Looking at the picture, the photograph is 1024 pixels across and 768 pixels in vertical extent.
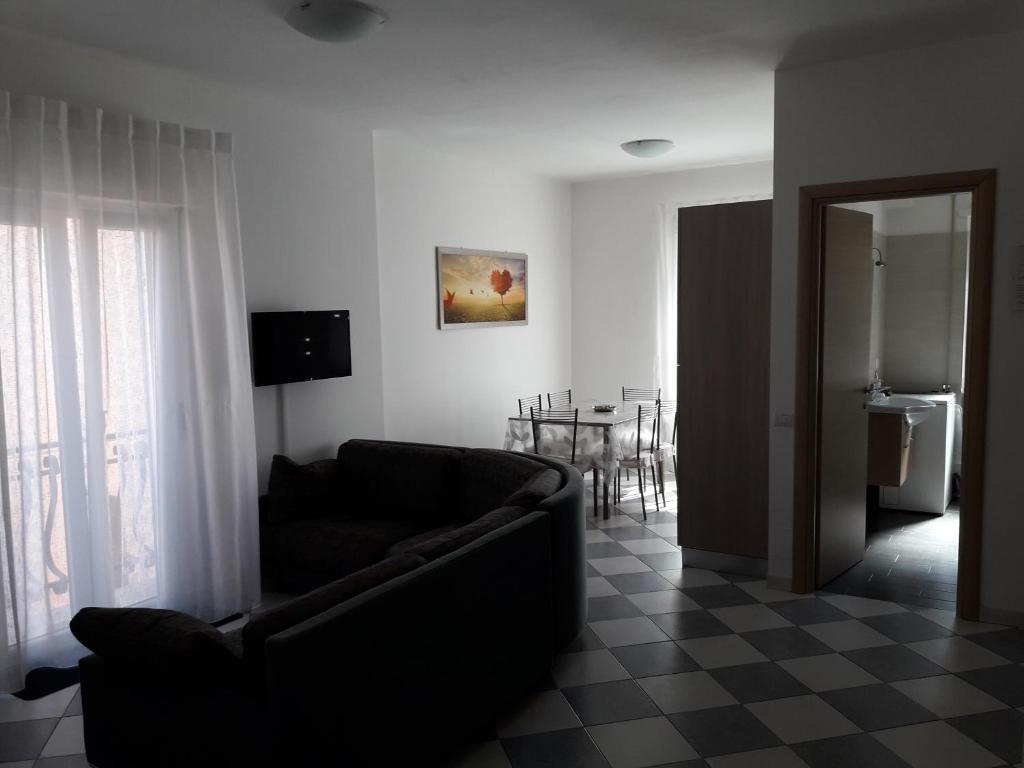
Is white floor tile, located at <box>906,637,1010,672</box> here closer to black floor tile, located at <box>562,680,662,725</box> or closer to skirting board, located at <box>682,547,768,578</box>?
skirting board, located at <box>682,547,768,578</box>

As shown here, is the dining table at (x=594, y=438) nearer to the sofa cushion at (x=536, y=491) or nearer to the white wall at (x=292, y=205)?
the white wall at (x=292, y=205)

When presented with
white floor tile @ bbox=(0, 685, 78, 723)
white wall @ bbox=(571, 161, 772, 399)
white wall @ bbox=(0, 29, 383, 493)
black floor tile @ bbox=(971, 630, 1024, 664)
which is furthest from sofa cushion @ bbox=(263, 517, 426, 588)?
white wall @ bbox=(571, 161, 772, 399)

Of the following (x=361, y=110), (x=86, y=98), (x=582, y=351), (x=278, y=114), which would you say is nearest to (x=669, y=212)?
Result: (x=582, y=351)

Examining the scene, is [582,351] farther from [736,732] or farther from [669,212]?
[736,732]

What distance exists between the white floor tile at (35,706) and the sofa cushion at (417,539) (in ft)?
4.95

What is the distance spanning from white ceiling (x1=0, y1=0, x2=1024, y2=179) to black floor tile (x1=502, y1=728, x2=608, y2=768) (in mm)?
→ 2849

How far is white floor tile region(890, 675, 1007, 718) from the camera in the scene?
3.14 metres

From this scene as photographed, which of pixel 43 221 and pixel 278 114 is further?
pixel 278 114

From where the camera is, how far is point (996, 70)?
372 centimetres

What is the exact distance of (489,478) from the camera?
445 cm

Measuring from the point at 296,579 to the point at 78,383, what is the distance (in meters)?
1.59

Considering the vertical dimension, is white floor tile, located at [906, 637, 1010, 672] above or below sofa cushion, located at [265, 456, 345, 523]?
below

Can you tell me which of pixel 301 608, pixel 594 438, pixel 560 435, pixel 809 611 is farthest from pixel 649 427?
pixel 301 608

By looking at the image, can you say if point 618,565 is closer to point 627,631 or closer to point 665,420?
point 627,631
